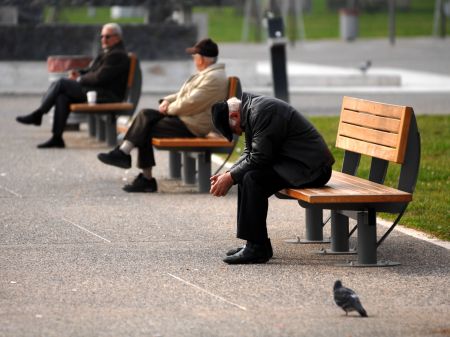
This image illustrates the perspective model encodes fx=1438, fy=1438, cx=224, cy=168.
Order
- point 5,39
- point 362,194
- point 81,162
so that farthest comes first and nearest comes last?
point 5,39 → point 81,162 → point 362,194

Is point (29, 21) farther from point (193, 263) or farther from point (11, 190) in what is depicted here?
point (193, 263)

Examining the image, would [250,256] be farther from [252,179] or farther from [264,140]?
[264,140]

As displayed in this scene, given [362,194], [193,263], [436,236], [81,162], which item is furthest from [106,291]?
[81,162]

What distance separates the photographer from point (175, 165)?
1321 centimetres

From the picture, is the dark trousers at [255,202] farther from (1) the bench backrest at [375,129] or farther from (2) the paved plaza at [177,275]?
(1) the bench backrest at [375,129]

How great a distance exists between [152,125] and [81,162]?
263 centimetres

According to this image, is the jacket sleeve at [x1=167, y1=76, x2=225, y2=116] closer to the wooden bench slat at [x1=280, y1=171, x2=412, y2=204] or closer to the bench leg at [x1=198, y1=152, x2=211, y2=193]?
the bench leg at [x1=198, y1=152, x2=211, y2=193]

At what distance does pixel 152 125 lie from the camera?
39.8 ft

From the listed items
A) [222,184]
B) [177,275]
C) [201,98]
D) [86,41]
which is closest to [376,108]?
[222,184]

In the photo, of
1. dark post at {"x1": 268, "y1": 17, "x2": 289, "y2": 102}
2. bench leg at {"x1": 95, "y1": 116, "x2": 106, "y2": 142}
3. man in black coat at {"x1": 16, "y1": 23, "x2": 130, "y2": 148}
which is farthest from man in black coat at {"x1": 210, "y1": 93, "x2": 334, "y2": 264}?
dark post at {"x1": 268, "y1": 17, "x2": 289, "y2": 102}

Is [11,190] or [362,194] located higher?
[362,194]

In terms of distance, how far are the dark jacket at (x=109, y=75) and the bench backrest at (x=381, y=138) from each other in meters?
5.82

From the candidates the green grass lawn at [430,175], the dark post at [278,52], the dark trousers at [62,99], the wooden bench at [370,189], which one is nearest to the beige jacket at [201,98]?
the green grass lawn at [430,175]

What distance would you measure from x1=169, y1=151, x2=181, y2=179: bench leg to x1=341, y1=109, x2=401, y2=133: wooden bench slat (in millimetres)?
3486
